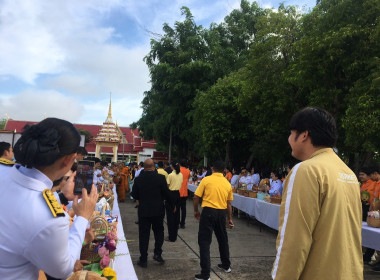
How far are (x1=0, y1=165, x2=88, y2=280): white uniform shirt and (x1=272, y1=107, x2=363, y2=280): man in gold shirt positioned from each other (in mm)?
1047

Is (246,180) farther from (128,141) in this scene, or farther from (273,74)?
(128,141)

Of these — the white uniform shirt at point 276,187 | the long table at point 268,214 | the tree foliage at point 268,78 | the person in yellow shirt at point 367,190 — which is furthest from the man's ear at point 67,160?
the tree foliage at point 268,78

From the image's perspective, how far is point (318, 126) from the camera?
1851 millimetres

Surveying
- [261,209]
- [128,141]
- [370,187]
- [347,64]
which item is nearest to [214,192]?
[370,187]

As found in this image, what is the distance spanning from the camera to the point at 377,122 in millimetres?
9039

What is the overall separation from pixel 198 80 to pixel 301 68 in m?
13.2

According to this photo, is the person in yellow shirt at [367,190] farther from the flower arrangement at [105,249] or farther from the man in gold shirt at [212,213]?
the flower arrangement at [105,249]

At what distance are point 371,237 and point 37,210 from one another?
5453mm

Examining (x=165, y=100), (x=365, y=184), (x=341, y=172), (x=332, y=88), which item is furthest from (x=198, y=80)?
(x=341, y=172)

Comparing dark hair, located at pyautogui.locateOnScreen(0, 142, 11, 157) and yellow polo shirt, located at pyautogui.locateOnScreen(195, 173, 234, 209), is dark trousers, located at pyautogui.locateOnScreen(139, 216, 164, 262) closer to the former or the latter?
yellow polo shirt, located at pyautogui.locateOnScreen(195, 173, 234, 209)

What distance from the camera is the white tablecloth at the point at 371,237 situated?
5.10 metres

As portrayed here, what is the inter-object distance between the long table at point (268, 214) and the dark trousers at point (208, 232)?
230 centimetres

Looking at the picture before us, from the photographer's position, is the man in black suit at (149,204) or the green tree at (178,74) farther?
the green tree at (178,74)

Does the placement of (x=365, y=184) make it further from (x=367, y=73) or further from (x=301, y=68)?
(x=301, y=68)
